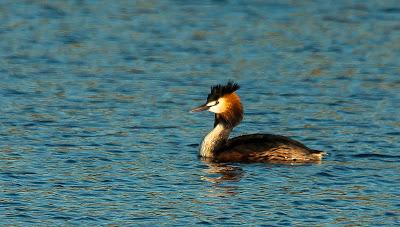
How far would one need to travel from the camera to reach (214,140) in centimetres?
1844

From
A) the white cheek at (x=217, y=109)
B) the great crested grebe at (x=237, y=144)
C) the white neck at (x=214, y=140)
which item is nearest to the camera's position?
the great crested grebe at (x=237, y=144)

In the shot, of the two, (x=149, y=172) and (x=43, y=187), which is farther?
(x=149, y=172)

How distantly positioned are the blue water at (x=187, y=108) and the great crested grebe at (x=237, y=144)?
0.26 meters

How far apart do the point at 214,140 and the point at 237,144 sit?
0.43 meters

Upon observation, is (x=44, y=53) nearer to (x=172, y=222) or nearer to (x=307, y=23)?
(x=307, y=23)

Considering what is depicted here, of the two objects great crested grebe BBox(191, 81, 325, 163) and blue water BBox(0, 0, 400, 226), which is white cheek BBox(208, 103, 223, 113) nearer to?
great crested grebe BBox(191, 81, 325, 163)

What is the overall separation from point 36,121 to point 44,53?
246 inches

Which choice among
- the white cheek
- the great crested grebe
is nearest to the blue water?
the great crested grebe

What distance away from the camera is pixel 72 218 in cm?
1398

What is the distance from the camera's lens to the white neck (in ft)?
60.0

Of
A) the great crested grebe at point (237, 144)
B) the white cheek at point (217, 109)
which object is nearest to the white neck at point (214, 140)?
the great crested grebe at point (237, 144)

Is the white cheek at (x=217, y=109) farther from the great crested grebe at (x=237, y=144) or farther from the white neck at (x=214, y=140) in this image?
the white neck at (x=214, y=140)

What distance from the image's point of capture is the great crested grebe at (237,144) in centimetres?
1777

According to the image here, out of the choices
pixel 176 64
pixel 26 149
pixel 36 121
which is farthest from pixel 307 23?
pixel 26 149
